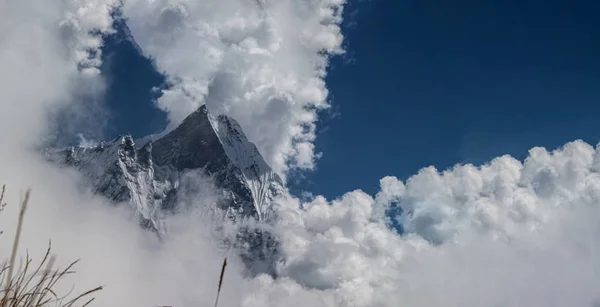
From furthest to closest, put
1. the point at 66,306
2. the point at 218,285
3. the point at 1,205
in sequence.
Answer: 1. the point at 66,306
2. the point at 1,205
3. the point at 218,285

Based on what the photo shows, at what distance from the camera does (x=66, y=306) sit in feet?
9.73

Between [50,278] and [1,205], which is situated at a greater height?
[1,205]

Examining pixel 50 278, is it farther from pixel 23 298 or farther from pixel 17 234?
pixel 17 234

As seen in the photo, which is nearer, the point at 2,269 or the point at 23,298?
the point at 23,298

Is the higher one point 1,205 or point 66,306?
point 1,205

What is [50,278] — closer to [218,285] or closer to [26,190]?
[26,190]

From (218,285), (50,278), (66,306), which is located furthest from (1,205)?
(218,285)

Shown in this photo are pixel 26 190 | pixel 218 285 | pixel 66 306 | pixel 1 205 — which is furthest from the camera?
pixel 66 306

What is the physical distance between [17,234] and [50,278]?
61 centimetres

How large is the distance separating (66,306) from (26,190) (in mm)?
1066

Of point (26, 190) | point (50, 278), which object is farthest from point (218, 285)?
point (50, 278)

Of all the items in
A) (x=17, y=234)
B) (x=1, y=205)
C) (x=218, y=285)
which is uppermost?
(x=1, y=205)

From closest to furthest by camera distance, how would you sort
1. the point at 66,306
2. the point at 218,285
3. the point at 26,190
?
1. the point at 26,190
2. the point at 218,285
3. the point at 66,306

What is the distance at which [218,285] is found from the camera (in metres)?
2.33
